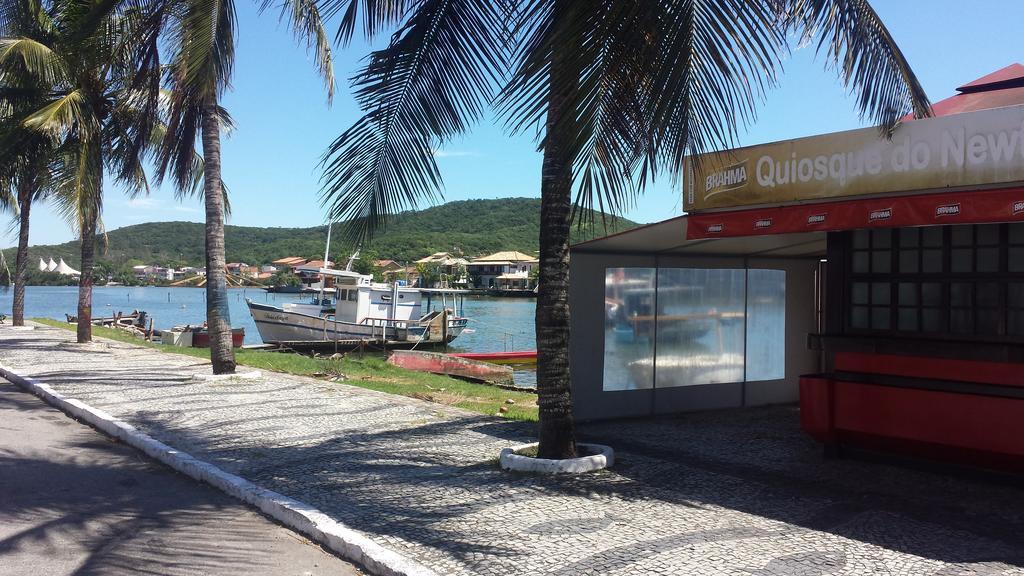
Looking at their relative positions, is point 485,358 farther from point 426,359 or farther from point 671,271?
point 671,271

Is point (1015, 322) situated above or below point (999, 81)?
below

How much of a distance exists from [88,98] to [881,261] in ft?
58.3

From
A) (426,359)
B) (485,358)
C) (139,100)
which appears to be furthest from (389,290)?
(139,100)

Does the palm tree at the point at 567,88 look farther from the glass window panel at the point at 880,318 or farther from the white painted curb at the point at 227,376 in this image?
the white painted curb at the point at 227,376

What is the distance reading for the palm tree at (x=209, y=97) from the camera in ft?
37.4

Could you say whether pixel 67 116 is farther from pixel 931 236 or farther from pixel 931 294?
pixel 931 294

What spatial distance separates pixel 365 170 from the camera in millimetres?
6961

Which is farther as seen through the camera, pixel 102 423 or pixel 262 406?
pixel 262 406

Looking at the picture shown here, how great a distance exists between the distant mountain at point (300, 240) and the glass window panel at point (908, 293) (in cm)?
3977

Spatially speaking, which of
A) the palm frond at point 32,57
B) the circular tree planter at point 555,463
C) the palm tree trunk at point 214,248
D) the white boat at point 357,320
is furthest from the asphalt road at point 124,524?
the white boat at point 357,320

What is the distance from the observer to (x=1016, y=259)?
683 cm

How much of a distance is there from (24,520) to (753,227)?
6.52 metres

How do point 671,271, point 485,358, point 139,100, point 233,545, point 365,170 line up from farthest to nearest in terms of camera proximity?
1. point 485,358
2. point 139,100
3. point 671,271
4. point 365,170
5. point 233,545

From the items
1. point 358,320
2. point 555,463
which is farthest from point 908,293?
point 358,320
